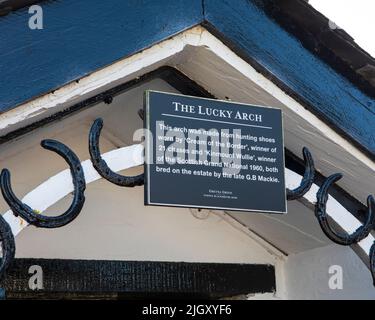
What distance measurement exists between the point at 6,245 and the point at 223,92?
1.52 meters

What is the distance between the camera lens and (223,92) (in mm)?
3988

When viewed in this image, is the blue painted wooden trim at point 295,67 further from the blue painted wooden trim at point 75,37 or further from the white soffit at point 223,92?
the blue painted wooden trim at point 75,37

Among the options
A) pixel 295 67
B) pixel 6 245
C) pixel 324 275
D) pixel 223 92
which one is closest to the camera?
pixel 6 245

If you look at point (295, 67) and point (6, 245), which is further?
point (295, 67)

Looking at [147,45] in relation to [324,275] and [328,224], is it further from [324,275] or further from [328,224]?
[324,275]

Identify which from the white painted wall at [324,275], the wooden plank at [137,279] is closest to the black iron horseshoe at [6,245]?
the wooden plank at [137,279]

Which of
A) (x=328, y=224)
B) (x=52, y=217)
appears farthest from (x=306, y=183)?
(x=52, y=217)

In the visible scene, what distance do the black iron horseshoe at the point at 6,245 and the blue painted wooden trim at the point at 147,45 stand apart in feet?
1.61

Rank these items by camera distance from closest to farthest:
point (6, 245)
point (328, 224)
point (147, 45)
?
1. point (6, 245)
2. point (147, 45)
3. point (328, 224)

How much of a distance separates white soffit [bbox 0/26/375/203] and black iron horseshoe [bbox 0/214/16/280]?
0.44 m

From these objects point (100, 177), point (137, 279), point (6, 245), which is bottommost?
point (6, 245)

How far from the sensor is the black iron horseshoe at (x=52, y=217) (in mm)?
3014

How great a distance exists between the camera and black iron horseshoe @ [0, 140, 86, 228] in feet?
9.89
